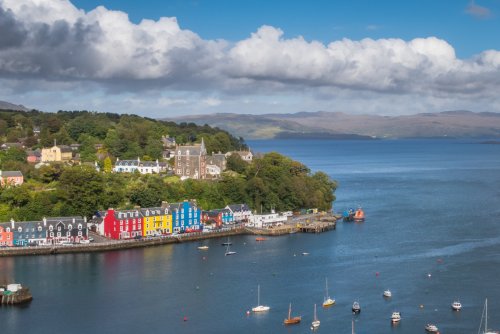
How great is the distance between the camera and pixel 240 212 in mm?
53562

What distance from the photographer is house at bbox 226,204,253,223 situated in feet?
174

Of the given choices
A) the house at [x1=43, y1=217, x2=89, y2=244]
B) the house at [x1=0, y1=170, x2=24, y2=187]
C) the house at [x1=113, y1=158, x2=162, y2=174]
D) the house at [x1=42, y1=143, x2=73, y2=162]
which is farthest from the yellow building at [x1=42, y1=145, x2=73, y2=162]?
the house at [x1=43, y1=217, x2=89, y2=244]

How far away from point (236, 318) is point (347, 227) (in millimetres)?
24403

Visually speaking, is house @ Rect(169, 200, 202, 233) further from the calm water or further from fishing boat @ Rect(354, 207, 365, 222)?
fishing boat @ Rect(354, 207, 365, 222)

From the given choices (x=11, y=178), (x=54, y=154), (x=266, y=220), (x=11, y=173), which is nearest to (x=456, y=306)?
(x=266, y=220)

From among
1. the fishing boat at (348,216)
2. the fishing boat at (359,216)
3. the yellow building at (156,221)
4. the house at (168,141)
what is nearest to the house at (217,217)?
the yellow building at (156,221)

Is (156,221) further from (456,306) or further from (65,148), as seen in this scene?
(456,306)

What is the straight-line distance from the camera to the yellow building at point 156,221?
156 feet

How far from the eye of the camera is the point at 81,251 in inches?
1694

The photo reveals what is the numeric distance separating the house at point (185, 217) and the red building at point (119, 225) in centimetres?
327

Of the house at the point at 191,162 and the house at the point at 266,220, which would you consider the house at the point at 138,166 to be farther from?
the house at the point at 266,220

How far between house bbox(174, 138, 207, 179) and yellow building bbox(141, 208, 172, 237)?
42.2 ft

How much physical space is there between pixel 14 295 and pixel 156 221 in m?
16.9

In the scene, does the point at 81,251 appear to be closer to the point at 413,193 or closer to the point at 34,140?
the point at 34,140
